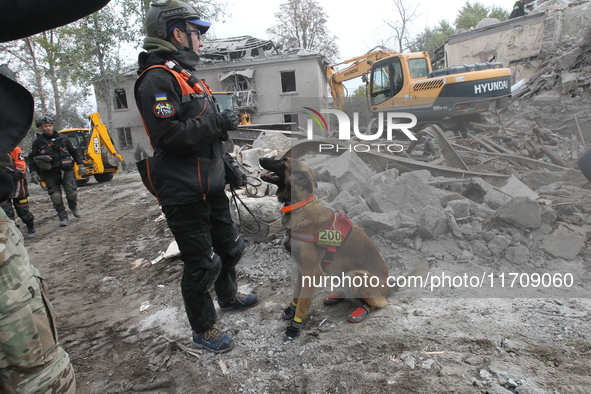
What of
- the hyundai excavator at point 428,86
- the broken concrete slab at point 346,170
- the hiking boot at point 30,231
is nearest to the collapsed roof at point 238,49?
the hyundai excavator at point 428,86

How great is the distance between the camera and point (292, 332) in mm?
2320

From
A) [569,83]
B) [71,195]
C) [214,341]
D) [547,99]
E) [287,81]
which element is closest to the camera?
[214,341]

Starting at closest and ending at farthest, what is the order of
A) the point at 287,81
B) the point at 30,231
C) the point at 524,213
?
the point at 524,213
the point at 30,231
the point at 287,81

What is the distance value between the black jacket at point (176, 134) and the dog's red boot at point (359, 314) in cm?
140

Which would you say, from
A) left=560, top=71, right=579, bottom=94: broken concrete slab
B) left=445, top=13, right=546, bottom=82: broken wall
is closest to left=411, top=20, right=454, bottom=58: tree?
left=445, top=13, right=546, bottom=82: broken wall

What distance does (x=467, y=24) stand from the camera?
29.0 metres

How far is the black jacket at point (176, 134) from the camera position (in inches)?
74.6

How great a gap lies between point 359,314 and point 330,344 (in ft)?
1.24

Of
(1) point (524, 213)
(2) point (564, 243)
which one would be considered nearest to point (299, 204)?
(1) point (524, 213)

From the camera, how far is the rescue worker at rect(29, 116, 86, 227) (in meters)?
5.92

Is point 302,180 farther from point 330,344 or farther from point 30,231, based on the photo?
point 30,231

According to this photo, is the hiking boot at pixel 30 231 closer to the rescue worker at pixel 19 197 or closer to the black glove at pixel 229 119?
the rescue worker at pixel 19 197

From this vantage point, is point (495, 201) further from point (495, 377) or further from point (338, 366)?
point (338, 366)

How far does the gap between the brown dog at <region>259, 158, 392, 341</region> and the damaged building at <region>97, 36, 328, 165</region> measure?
20.4m
